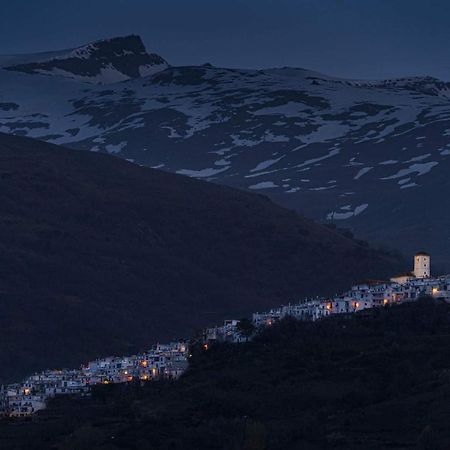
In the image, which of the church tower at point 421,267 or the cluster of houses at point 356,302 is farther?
the church tower at point 421,267

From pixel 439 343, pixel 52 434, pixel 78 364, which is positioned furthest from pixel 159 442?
pixel 78 364

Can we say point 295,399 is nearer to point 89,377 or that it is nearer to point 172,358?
point 172,358

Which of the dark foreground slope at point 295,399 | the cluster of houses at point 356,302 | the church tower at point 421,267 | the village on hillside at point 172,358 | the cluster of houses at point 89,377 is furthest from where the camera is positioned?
the church tower at point 421,267

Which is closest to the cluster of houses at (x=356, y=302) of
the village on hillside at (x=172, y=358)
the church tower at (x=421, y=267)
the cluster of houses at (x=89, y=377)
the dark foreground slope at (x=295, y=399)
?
the village on hillside at (x=172, y=358)

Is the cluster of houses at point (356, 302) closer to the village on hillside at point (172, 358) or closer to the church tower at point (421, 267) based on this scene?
the village on hillside at point (172, 358)

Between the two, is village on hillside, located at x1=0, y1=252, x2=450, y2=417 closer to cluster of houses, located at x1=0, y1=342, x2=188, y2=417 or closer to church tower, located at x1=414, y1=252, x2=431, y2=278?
cluster of houses, located at x1=0, y1=342, x2=188, y2=417

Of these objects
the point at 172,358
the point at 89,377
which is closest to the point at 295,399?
the point at 172,358
